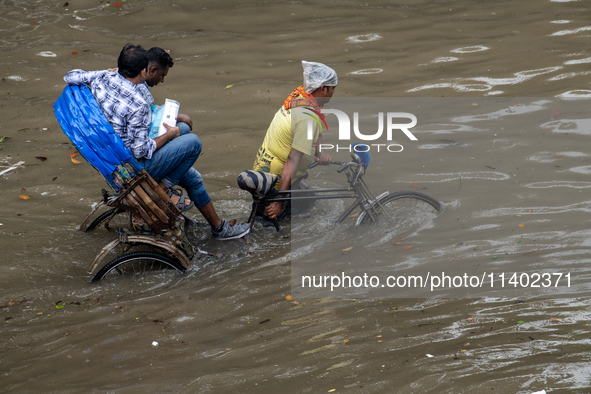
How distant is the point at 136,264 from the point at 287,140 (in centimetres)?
164

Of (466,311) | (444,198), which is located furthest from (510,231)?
(466,311)

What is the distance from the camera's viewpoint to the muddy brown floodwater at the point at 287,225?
2975mm

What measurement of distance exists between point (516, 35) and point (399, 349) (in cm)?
624

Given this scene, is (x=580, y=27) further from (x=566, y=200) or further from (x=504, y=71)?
(x=566, y=200)

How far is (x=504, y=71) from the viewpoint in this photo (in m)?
7.09

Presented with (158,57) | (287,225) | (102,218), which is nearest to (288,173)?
(287,225)

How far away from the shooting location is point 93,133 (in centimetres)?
359

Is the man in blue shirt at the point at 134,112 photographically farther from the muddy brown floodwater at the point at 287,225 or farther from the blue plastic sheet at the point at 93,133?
the muddy brown floodwater at the point at 287,225

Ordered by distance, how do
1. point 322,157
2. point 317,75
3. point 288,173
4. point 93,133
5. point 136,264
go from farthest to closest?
point 322,157 < point 288,173 < point 317,75 < point 136,264 < point 93,133

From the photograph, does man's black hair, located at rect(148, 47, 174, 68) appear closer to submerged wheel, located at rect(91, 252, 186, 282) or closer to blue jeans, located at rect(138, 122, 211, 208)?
blue jeans, located at rect(138, 122, 211, 208)

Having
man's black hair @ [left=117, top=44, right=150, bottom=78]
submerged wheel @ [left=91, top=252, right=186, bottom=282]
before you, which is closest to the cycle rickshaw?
submerged wheel @ [left=91, top=252, right=186, bottom=282]

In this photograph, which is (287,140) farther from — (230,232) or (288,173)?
(230,232)

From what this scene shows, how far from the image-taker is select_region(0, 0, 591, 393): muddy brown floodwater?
9.76 feet

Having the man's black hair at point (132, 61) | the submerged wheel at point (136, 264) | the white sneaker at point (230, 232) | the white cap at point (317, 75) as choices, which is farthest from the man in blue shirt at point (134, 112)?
the white cap at point (317, 75)
